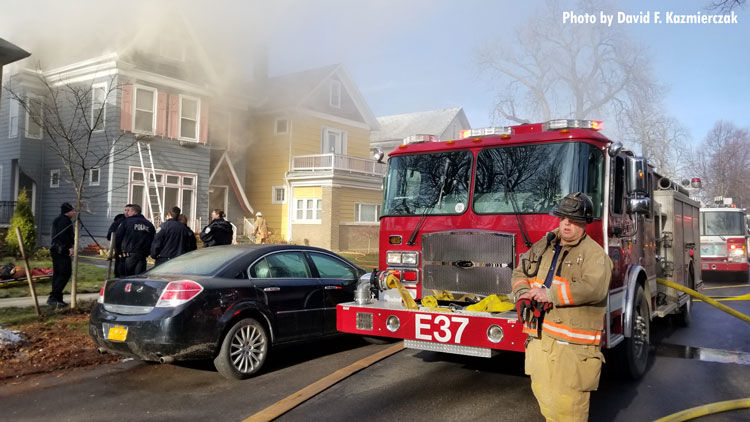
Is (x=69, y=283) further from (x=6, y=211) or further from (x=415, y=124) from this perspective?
(x=415, y=124)

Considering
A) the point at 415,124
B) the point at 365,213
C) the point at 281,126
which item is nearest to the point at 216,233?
the point at 365,213

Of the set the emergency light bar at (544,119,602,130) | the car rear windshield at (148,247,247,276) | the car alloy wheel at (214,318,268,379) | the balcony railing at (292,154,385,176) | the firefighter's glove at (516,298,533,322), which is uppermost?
the balcony railing at (292,154,385,176)

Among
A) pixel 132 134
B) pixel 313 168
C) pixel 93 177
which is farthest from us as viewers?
pixel 313 168

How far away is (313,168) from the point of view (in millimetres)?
24375

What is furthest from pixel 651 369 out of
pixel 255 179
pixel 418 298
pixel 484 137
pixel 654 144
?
pixel 654 144

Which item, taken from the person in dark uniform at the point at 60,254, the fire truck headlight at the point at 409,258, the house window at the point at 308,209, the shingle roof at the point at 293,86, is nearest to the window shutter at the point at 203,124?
the shingle roof at the point at 293,86

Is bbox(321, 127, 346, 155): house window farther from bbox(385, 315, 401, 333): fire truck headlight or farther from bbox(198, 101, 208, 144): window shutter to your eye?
bbox(385, 315, 401, 333): fire truck headlight

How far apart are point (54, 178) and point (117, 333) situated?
674 inches

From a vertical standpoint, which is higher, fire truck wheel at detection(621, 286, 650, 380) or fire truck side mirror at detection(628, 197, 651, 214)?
fire truck side mirror at detection(628, 197, 651, 214)

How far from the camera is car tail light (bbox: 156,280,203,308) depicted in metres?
5.23

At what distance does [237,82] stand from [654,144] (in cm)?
2181

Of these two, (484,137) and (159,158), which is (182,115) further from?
(484,137)

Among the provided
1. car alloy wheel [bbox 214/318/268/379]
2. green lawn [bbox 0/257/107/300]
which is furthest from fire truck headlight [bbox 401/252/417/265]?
green lawn [bbox 0/257/107/300]

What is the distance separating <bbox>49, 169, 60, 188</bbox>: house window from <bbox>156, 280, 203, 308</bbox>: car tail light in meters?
17.0
